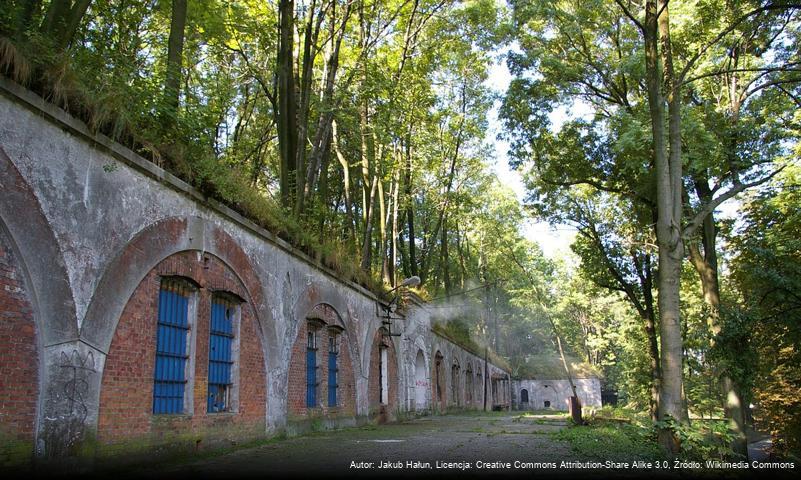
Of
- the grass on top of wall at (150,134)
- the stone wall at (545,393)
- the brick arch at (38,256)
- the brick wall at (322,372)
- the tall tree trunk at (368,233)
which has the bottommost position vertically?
the stone wall at (545,393)

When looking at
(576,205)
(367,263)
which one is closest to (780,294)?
(576,205)

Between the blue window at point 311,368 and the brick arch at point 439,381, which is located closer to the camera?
the blue window at point 311,368

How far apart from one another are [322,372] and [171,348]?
5.62 m

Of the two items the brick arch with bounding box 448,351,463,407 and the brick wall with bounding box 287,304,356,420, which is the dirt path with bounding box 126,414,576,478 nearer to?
the brick wall with bounding box 287,304,356,420

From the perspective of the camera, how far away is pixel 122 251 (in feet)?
22.8

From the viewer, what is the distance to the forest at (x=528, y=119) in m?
8.83

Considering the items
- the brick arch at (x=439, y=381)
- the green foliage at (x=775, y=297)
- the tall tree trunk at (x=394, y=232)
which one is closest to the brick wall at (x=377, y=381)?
the tall tree trunk at (x=394, y=232)

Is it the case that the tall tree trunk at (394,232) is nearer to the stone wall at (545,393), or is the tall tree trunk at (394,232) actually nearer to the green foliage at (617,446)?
the green foliage at (617,446)

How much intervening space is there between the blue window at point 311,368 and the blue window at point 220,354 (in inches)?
124

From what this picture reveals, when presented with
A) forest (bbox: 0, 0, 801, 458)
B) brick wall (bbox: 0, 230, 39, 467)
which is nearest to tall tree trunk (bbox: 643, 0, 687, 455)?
forest (bbox: 0, 0, 801, 458)

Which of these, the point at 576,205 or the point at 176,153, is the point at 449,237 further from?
the point at 176,153

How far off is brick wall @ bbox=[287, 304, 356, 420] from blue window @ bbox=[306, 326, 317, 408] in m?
0.13

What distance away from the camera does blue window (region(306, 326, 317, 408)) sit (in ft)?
41.2

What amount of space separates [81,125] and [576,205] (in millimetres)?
17385
